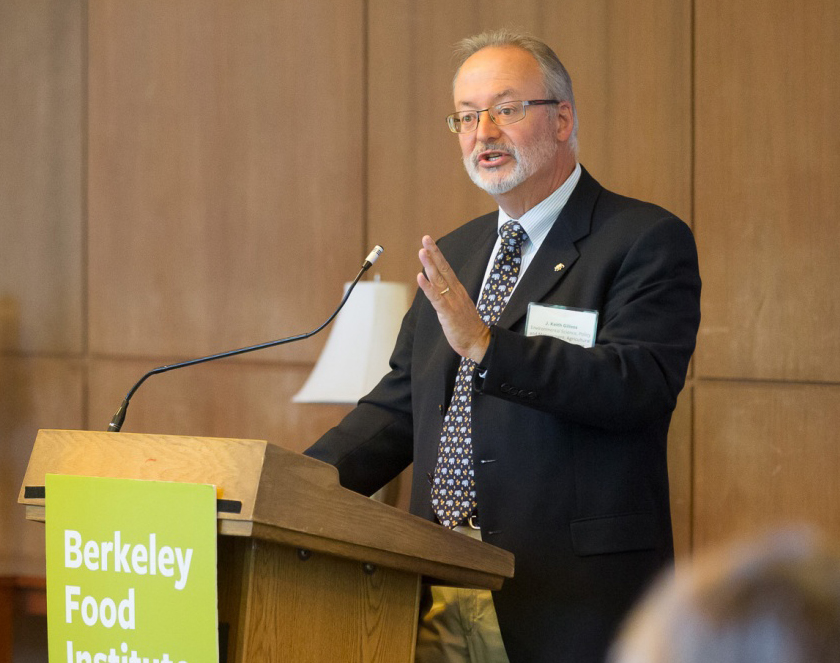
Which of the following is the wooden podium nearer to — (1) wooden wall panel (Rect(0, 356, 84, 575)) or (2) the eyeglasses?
(2) the eyeglasses

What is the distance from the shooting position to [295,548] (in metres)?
1.57

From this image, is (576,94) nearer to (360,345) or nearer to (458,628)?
(360,345)

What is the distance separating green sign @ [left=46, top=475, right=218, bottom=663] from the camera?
1.43m

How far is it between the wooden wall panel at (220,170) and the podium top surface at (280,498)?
2640 millimetres

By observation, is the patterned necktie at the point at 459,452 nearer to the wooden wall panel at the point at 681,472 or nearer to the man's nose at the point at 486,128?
the man's nose at the point at 486,128

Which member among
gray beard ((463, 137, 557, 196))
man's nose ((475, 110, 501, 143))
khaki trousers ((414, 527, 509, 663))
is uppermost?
man's nose ((475, 110, 501, 143))

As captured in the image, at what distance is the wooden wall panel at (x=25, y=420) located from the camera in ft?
15.4

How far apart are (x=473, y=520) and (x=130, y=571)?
743mm

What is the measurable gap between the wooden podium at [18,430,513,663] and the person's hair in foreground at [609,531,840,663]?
93 centimetres

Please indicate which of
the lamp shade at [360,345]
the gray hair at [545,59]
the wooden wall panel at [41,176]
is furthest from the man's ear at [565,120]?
the wooden wall panel at [41,176]

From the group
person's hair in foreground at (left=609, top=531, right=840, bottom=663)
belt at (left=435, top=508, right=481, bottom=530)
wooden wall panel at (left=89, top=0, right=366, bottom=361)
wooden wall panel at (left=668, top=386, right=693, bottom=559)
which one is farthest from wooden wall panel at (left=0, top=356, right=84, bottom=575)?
person's hair in foreground at (left=609, top=531, right=840, bottom=663)

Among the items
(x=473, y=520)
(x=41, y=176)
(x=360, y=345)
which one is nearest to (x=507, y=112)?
(x=473, y=520)

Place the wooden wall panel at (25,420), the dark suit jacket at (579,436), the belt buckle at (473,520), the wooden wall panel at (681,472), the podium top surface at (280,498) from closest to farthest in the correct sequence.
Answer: the podium top surface at (280,498) < the dark suit jacket at (579,436) < the belt buckle at (473,520) < the wooden wall panel at (681,472) < the wooden wall panel at (25,420)

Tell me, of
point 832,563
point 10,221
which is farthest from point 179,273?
point 832,563
